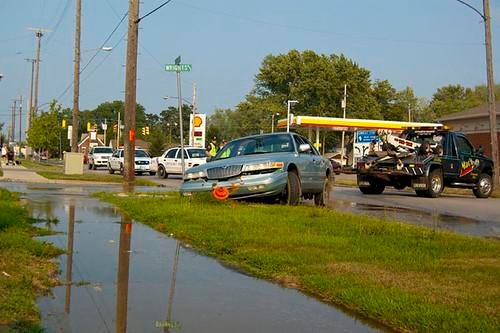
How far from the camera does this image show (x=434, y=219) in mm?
13508

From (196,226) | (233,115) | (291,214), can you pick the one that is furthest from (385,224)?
(233,115)

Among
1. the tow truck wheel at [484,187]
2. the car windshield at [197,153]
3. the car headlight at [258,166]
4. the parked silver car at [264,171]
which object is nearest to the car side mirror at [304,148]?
the parked silver car at [264,171]

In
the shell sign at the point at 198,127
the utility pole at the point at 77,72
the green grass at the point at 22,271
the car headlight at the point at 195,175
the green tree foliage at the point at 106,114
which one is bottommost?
the green grass at the point at 22,271

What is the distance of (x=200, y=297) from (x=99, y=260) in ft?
6.94

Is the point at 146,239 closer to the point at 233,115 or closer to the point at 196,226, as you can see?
the point at 196,226

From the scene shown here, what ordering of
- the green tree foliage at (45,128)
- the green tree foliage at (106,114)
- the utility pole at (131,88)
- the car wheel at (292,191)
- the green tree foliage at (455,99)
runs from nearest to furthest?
1. the car wheel at (292,191)
2. the utility pole at (131,88)
3. the green tree foliage at (45,128)
4. the green tree foliage at (455,99)
5. the green tree foliage at (106,114)

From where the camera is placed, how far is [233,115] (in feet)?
474

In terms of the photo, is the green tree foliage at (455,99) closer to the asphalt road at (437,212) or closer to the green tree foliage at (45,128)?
the green tree foliage at (45,128)

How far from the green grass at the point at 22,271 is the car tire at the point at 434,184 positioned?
1385cm

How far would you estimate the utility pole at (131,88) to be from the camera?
2305 centimetres

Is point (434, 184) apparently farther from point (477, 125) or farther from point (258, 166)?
point (477, 125)

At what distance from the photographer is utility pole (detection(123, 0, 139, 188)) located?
23.0m

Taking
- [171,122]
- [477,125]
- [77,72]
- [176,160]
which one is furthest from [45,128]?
[171,122]

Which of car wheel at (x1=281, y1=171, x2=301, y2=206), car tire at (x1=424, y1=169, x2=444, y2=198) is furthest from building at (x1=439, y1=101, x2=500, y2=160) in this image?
car wheel at (x1=281, y1=171, x2=301, y2=206)
